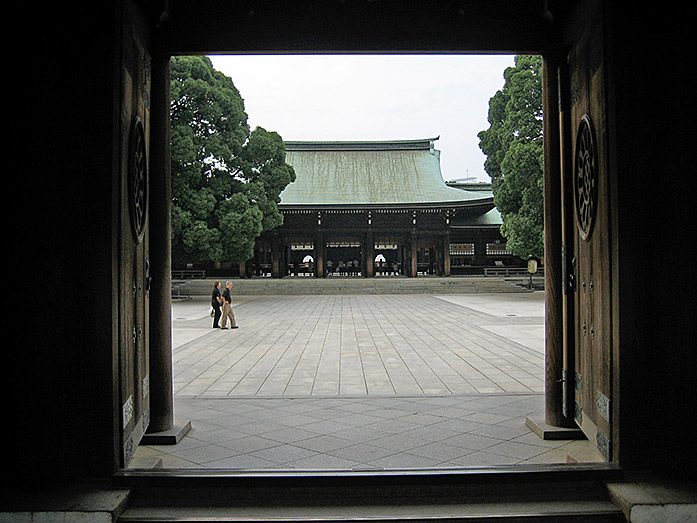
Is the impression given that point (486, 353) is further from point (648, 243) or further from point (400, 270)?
point (400, 270)

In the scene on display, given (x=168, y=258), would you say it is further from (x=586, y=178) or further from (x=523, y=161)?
(x=523, y=161)

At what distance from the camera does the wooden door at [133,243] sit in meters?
3.10

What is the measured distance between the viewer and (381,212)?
2952 cm

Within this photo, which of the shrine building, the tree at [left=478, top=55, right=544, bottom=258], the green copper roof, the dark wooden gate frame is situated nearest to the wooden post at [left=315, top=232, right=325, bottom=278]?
the shrine building

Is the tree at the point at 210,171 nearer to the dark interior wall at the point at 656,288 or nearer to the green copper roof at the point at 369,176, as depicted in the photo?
the green copper roof at the point at 369,176

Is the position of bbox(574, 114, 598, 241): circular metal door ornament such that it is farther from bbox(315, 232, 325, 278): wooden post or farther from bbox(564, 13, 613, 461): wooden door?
bbox(315, 232, 325, 278): wooden post

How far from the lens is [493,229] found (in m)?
30.2

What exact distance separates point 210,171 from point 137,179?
1729 cm

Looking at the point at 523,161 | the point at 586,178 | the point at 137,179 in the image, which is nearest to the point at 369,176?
the point at 523,161

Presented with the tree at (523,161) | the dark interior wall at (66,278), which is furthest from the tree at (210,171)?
the dark interior wall at (66,278)

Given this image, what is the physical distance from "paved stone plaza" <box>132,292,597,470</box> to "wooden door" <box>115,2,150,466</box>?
44 cm

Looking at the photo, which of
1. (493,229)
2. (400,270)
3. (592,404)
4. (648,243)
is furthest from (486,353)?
(400,270)

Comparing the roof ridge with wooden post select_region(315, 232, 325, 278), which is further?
the roof ridge

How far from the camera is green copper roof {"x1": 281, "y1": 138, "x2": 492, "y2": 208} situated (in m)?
30.8
